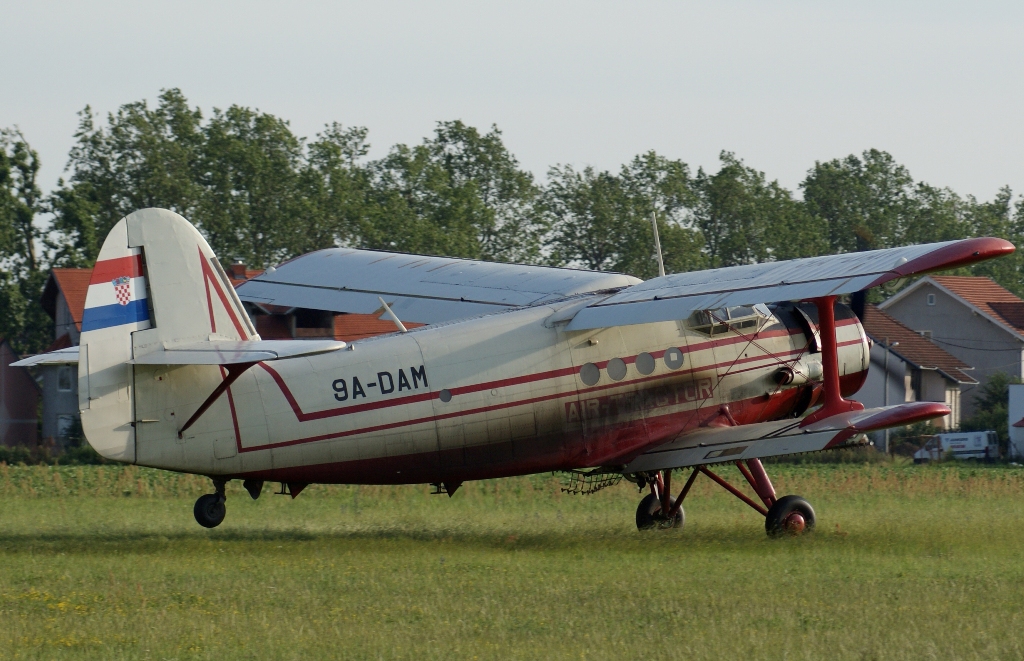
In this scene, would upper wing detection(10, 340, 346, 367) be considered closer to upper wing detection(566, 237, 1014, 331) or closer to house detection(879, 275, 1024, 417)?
upper wing detection(566, 237, 1014, 331)

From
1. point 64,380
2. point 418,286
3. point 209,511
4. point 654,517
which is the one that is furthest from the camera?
point 64,380

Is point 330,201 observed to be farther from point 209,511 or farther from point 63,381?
point 209,511

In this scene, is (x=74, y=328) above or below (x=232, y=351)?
above

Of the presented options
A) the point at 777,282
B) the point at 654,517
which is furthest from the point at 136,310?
the point at 654,517

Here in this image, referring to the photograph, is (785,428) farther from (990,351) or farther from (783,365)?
(990,351)

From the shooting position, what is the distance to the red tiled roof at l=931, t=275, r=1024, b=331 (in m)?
61.8

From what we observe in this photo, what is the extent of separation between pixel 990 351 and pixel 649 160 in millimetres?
26087

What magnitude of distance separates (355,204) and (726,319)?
5806 centimetres

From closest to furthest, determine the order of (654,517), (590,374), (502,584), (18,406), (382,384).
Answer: (502,584)
(382,384)
(590,374)
(654,517)
(18,406)

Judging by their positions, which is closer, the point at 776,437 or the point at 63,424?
the point at 776,437

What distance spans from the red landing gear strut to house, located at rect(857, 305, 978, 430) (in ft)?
118

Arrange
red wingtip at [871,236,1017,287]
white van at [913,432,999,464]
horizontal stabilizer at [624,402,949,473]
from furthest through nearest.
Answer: white van at [913,432,999,464]
horizontal stabilizer at [624,402,949,473]
red wingtip at [871,236,1017,287]

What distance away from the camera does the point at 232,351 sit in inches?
464

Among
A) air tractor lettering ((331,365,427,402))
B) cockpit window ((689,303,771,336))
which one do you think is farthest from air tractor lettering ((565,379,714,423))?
air tractor lettering ((331,365,427,402))
